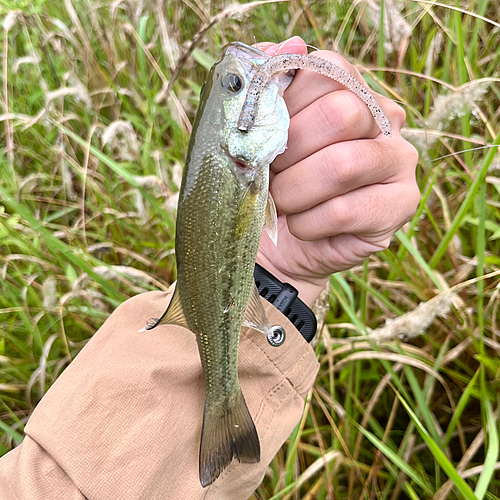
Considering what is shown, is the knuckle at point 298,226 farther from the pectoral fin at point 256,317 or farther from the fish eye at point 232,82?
the fish eye at point 232,82

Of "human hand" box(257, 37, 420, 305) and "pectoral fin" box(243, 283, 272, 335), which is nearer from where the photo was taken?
"human hand" box(257, 37, 420, 305)

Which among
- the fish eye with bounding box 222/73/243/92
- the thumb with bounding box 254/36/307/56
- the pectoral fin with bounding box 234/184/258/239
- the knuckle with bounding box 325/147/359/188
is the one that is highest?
the thumb with bounding box 254/36/307/56

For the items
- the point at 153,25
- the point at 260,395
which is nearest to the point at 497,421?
the point at 260,395

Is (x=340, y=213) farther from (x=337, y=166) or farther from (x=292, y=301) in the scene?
(x=292, y=301)

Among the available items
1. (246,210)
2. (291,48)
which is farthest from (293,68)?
(246,210)

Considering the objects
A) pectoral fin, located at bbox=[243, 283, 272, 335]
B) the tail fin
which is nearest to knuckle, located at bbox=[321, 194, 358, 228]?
pectoral fin, located at bbox=[243, 283, 272, 335]

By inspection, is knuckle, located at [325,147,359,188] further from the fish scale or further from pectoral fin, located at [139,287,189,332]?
pectoral fin, located at [139,287,189,332]

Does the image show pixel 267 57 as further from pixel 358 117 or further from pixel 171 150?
pixel 171 150

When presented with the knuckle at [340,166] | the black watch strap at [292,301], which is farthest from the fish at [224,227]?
the black watch strap at [292,301]
